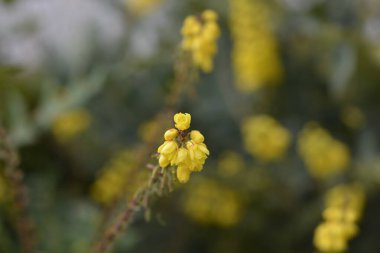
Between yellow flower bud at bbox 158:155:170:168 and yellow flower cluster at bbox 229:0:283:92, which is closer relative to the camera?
yellow flower bud at bbox 158:155:170:168

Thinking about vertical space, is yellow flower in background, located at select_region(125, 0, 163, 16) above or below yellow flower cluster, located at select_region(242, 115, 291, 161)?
above

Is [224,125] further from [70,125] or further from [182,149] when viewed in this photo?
[182,149]

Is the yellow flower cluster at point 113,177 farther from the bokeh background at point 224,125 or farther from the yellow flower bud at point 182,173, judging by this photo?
the yellow flower bud at point 182,173

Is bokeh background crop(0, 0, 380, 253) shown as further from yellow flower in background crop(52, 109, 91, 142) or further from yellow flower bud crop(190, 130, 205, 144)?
yellow flower bud crop(190, 130, 205, 144)

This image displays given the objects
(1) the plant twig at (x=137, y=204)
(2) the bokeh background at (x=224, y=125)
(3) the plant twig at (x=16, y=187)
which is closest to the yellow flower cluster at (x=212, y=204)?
(2) the bokeh background at (x=224, y=125)

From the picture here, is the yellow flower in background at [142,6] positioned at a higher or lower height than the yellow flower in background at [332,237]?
higher

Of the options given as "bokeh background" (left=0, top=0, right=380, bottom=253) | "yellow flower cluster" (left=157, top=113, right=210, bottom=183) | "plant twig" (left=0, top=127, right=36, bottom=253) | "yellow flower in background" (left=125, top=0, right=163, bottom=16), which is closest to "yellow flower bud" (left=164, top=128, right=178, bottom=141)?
"yellow flower cluster" (left=157, top=113, right=210, bottom=183)
